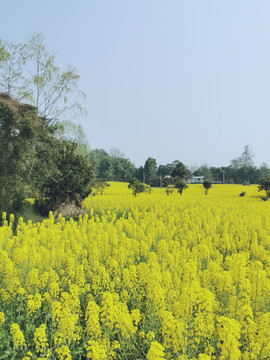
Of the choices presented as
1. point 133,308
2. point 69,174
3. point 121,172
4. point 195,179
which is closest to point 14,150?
point 69,174

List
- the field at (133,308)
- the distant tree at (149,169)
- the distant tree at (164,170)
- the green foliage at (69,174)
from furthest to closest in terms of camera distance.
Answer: the distant tree at (164,170) < the distant tree at (149,169) < the green foliage at (69,174) < the field at (133,308)

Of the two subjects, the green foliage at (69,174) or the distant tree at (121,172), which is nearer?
the green foliage at (69,174)

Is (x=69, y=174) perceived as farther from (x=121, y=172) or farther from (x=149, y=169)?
(x=121, y=172)

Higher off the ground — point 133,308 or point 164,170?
point 164,170

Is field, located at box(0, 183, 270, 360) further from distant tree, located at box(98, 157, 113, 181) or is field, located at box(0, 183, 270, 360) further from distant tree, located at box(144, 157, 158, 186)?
distant tree, located at box(98, 157, 113, 181)

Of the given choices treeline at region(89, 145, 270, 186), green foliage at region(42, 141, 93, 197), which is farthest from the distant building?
green foliage at region(42, 141, 93, 197)

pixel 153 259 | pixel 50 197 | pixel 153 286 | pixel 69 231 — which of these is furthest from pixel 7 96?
pixel 153 286

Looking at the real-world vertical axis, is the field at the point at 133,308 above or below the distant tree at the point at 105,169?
below

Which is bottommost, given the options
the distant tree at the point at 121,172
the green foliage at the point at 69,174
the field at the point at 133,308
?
the field at the point at 133,308

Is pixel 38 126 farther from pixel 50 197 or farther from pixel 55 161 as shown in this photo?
pixel 50 197

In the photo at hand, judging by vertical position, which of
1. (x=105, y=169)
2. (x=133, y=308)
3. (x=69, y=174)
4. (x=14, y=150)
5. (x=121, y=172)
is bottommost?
(x=133, y=308)

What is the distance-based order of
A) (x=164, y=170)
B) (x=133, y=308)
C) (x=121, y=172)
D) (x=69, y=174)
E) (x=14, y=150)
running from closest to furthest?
(x=133, y=308) < (x=14, y=150) < (x=69, y=174) < (x=164, y=170) < (x=121, y=172)

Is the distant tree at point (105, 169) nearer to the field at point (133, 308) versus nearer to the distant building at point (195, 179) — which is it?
the distant building at point (195, 179)

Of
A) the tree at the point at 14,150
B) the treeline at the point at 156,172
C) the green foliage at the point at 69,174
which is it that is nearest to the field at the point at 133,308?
the tree at the point at 14,150
